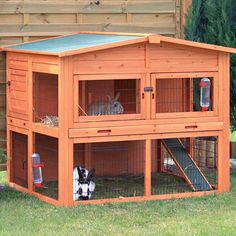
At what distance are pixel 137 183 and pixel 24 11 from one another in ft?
8.28

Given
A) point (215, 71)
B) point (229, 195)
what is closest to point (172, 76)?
point (215, 71)

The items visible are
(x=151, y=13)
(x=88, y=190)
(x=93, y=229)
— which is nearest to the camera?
(x=93, y=229)

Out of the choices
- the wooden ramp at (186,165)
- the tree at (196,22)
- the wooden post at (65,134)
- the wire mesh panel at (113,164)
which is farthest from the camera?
the tree at (196,22)

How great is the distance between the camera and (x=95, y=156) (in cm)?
1144

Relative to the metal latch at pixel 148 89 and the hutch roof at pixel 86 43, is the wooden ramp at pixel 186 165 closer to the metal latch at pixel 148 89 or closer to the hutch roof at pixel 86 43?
the metal latch at pixel 148 89

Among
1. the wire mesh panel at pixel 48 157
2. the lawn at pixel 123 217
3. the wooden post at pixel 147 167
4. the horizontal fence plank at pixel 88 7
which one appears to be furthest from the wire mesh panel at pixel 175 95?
the lawn at pixel 123 217

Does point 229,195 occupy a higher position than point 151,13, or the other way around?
point 151,13

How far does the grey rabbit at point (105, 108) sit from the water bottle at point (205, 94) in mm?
936

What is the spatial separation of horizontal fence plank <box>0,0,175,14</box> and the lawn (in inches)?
93.8

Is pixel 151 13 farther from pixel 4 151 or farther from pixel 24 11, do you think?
pixel 4 151

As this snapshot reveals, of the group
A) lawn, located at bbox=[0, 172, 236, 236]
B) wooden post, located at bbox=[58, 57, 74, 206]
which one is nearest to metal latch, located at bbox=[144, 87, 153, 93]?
wooden post, located at bbox=[58, 57, 74, 206]

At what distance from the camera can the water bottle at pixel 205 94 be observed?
10383mm

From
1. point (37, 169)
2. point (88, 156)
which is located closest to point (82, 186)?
point (37, 169)

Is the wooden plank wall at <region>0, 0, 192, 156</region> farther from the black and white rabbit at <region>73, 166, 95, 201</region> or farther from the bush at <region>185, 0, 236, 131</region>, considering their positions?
the black and white rabbit at <region>73, 166, 95, 201</region>
